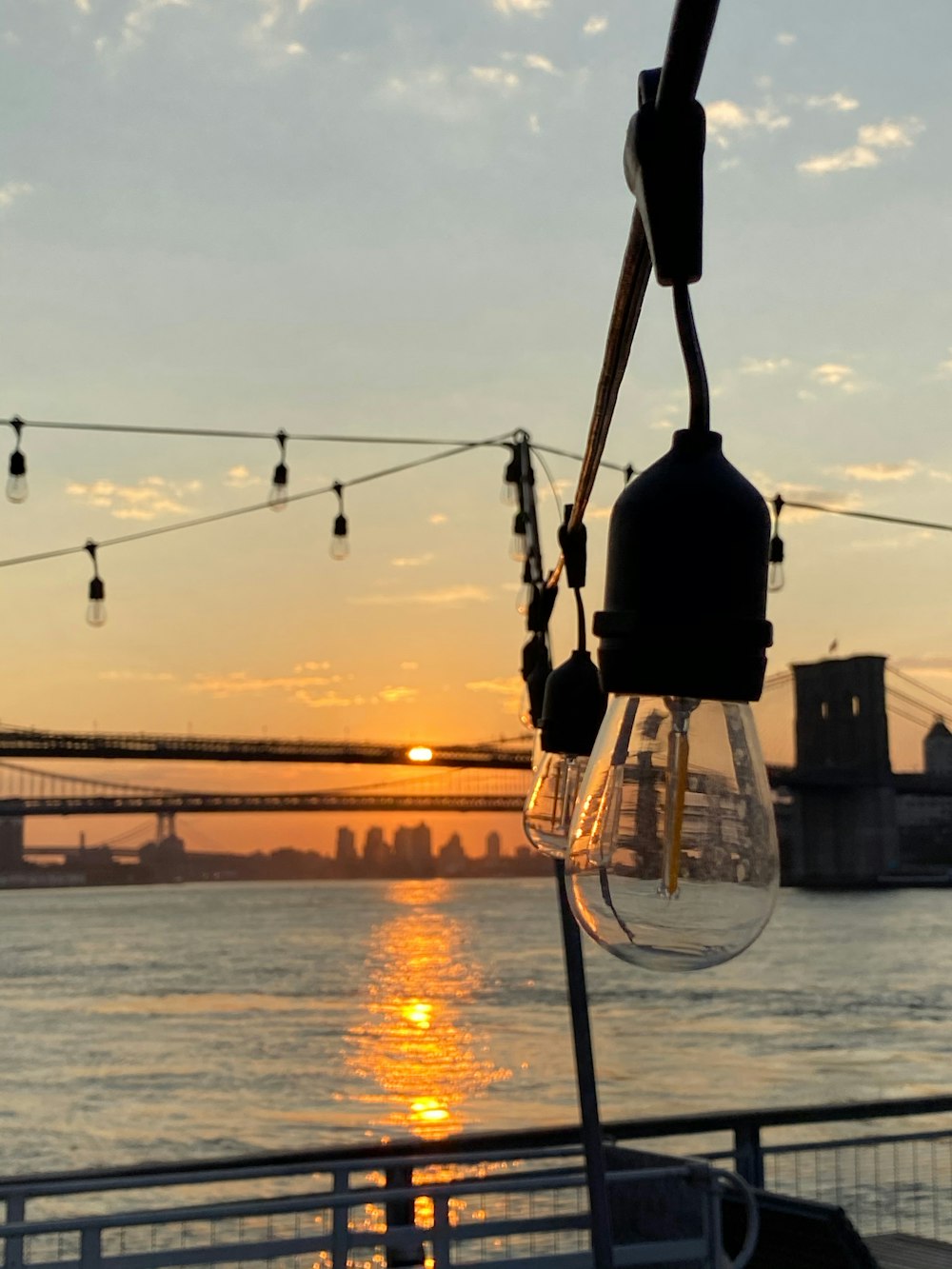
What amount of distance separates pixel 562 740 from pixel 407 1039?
5154cm

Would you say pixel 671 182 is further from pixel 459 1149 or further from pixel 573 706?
pixel 459 1149

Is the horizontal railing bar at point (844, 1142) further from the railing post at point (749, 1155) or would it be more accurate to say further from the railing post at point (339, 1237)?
the railing post at point (339, 1237)

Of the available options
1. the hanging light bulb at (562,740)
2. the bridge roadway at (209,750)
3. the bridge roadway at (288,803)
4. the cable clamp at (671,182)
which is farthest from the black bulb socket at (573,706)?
the bridge roadway at (288,803)

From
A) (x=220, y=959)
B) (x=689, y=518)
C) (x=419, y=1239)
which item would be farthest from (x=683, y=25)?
(x=220, y=959)

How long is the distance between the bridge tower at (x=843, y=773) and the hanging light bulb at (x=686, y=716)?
7900cm

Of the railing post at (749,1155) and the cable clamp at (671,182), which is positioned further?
the railing post at (749,1155)

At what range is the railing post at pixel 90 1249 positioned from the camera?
15.1 ft

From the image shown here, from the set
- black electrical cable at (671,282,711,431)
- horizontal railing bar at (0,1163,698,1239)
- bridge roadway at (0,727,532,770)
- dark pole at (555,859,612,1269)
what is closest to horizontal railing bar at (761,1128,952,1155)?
horizontal railing bar at (0,1163,698,1239)

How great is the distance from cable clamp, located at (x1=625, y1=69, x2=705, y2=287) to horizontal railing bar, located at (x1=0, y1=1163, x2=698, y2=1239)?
381 cm

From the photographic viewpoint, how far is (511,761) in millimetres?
49406

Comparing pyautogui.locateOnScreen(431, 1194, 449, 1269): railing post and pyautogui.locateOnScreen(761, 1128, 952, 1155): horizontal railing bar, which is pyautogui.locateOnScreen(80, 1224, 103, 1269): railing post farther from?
pyautogui.locateOnScreen(761, 1128, 952, 1155): horizontal railing bar

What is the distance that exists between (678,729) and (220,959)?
9610cm

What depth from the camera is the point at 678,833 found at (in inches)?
40.2

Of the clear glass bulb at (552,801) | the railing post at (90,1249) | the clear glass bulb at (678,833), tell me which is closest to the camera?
the clear glass bulb at (678,833)
